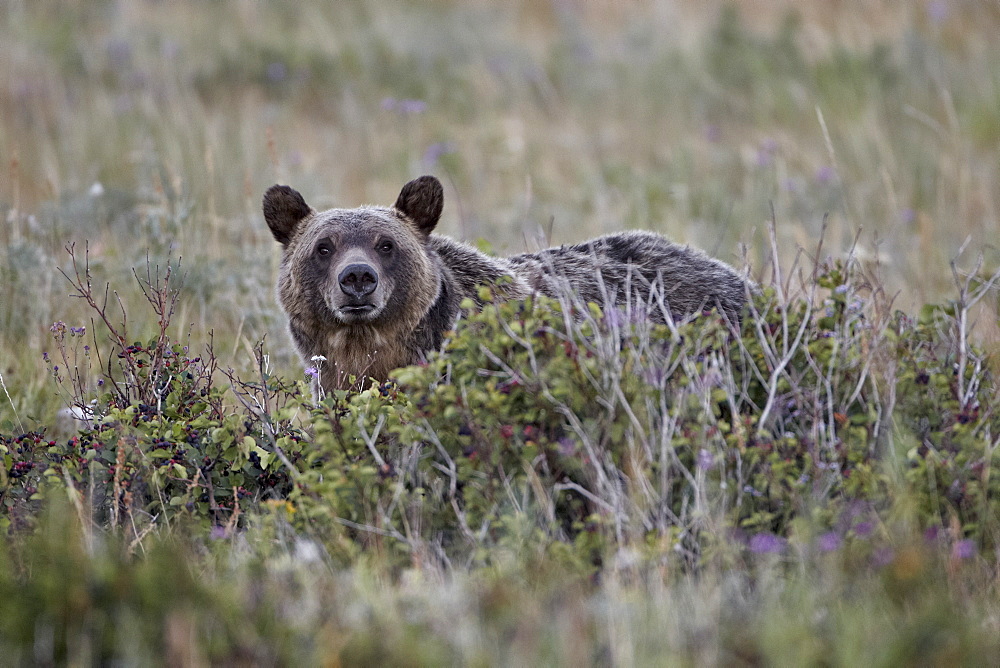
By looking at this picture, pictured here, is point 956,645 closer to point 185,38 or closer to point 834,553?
point 834,553

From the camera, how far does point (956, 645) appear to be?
285cm

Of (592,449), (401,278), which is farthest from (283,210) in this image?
(592,449)

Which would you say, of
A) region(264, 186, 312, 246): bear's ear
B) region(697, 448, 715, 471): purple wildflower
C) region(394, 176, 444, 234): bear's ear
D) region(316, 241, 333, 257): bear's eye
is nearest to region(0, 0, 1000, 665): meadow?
region(697, 448, 715, 471): purple wildflower

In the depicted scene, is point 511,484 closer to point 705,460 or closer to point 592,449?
point 592,449

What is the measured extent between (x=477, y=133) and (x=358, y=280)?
295 inches

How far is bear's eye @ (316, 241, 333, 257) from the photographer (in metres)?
5.41

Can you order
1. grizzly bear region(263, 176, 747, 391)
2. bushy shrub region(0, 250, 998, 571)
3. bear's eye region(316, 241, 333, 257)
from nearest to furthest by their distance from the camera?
bushy shrub region(0, 250, 998, 571)
grizzly bear region(263, 176, 747, 391)
bear's eye region(316, 241, 333, 257)

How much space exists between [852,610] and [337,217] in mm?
3320

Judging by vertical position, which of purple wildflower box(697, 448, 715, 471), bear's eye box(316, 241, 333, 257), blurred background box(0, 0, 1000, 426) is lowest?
purple wildflower box(697, 448, 715, 471)

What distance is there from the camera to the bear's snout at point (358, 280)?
511cm

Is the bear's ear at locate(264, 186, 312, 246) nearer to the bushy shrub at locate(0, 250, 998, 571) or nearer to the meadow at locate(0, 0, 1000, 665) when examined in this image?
the meadow at locate(0, 0, 1000, 665)

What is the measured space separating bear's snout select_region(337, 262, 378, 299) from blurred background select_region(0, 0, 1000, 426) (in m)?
1.69

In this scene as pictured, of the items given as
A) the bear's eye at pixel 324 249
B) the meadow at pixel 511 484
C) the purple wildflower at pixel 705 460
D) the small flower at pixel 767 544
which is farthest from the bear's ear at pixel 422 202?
the small flower at pixel 767 544

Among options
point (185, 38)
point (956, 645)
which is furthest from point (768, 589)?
point (185, 38)
